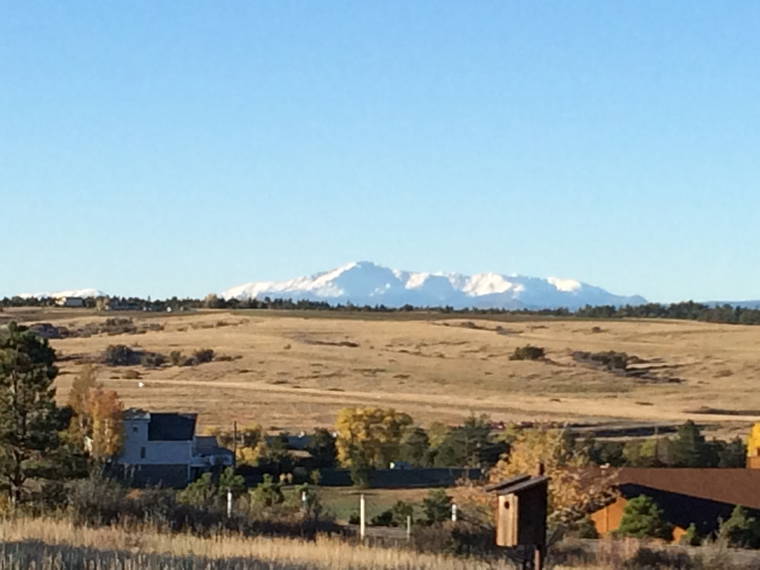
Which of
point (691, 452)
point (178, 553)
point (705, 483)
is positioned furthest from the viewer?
point (691, 452)

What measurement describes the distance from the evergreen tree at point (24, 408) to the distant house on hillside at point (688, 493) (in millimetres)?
16362

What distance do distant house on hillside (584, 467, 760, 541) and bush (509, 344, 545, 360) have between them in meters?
66.0

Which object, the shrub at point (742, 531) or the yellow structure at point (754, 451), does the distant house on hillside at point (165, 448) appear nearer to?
the yellow structure at point (754, 451)

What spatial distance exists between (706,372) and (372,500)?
196 feet

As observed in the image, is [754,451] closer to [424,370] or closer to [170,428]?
[170,428]

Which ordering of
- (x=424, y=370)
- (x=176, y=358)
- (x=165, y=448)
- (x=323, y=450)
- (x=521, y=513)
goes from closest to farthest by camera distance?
(x=521, y=513) < (x=165, y=448) < (x=323, y=450) < (x=424, y=370) < (x=176, y=358)

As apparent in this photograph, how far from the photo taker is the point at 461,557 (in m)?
16.1

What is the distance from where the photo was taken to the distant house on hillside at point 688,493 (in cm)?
3484

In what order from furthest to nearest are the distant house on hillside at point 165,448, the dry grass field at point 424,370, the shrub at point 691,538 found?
the dry grass field at point 424,370
the distant house on hillside at point 165,448
the shrub at point 691,538

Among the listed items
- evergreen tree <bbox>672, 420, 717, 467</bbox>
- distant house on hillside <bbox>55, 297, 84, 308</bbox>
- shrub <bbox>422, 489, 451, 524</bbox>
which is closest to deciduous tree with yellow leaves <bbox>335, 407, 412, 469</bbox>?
evergreen tree <bbox>672, 420, 717, 467</bbox>

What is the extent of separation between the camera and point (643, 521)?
32.2m

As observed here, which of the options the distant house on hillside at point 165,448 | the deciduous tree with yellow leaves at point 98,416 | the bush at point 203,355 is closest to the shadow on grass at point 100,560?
the deciduous tree with yellow leaves at point 98,416

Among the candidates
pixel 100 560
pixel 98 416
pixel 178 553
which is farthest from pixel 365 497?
pixel 100 560

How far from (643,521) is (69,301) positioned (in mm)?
133836
